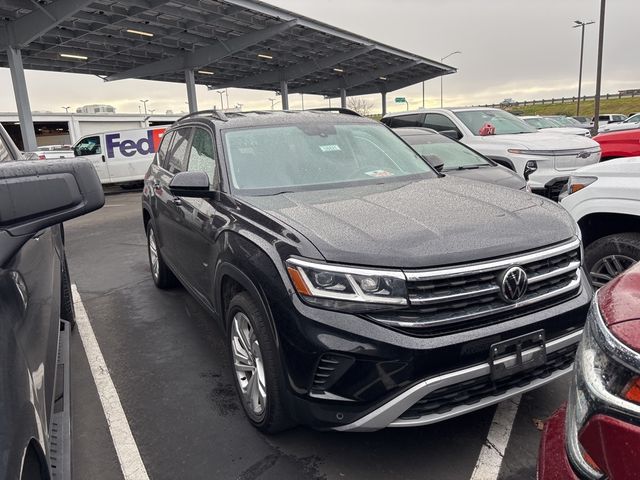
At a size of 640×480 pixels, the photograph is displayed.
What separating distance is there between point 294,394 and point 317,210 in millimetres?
1022

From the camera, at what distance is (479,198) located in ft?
10.2

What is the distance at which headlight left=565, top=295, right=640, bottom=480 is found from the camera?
1222mm

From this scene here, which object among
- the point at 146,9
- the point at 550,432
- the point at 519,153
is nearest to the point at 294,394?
the point at 550,432

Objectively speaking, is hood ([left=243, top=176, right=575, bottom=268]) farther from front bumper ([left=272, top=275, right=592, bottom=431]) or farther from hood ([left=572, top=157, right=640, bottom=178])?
hood ([left=572, top=157, right=640, bottom=178])

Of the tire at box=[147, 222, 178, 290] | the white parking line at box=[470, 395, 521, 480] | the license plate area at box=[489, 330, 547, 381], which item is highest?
the license plate area at box=[489, 330, 547, 381]

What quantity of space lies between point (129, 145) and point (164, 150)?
43.0 ft

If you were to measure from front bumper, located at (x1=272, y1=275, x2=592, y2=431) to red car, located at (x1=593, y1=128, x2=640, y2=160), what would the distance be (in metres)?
5.86

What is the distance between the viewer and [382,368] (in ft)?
7.31

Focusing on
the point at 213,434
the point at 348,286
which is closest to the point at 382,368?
the point at 348,286

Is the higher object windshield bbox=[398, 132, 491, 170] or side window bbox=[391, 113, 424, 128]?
side window bbox=[391, 113, 424, 128]

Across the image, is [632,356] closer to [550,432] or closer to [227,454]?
[550,432]

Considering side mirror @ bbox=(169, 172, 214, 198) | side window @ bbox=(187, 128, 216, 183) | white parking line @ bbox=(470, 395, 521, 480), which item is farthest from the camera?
side window @ bbox=(187, 128, 216, 183)

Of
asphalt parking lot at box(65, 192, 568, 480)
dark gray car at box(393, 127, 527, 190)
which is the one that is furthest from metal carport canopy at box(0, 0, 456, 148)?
asphalt parking lot at box(65, 192, 568, 480)

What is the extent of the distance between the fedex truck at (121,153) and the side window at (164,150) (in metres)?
12.5
